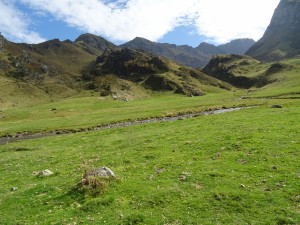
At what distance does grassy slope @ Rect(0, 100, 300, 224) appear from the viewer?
61.4 ft

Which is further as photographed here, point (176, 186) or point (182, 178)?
point (182, 178)

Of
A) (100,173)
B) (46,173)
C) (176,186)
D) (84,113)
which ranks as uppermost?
(100,173)

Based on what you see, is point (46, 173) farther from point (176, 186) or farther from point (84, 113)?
point (84, 113)

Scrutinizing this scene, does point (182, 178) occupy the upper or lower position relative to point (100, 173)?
lower

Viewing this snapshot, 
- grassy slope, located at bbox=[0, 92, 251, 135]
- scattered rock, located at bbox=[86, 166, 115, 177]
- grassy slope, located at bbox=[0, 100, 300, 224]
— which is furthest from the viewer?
grassy slope, located at bbox=[0, 92, 251, 135]

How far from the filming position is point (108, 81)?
19000 centimetres

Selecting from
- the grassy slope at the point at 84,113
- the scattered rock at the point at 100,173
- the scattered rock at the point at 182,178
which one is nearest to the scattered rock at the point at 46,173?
the scattered rock at the point at 100,173

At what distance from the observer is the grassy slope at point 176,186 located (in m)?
18.7

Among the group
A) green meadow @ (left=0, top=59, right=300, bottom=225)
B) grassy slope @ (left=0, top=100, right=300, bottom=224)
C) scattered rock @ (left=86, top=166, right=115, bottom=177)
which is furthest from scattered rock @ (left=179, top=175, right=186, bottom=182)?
scattered rock @ (left=86, top=166, right=115, bottom=177)

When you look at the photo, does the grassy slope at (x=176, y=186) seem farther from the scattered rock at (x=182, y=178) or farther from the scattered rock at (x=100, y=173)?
the scattered rock at (x=100, y=173)

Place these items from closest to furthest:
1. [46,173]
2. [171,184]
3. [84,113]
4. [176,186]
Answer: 1. [176,186]
2. [171,184]
3. [46,173]
4. [84,113]

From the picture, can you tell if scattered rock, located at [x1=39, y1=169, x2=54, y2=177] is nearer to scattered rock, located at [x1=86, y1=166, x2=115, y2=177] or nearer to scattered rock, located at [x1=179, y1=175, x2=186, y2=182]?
scattered rock, located at [x1=86, y1=166, x2=115, y2=177]

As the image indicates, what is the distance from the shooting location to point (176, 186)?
22375 millimetres

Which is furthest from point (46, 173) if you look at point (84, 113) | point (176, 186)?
point (84, 113)
